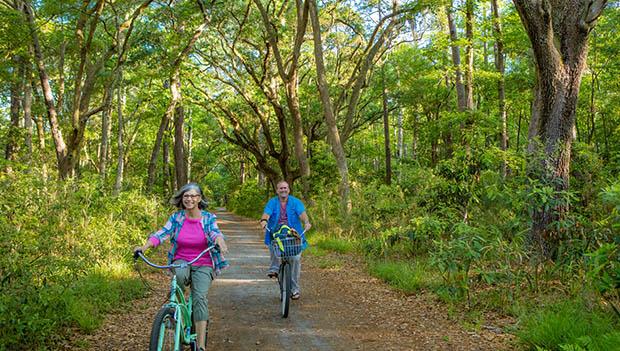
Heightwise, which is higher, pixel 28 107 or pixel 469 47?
pixel 469 47

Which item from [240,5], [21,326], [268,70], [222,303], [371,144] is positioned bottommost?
[222,303]

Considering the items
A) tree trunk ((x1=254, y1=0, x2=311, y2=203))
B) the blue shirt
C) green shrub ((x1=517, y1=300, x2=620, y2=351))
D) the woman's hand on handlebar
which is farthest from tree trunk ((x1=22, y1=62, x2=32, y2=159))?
green shrub ((x1=517, y1=300, x2=620, y2=351))

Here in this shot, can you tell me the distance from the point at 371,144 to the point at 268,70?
1755 cm

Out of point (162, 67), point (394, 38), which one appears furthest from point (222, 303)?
point (394, 38)

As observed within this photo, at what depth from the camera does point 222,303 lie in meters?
7.36

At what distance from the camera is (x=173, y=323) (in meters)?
3.82

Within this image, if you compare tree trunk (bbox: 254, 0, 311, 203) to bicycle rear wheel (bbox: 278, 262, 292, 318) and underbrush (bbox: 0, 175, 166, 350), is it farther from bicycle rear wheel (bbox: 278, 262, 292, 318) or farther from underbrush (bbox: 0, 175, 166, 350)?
bicycle rear wheel (bbox: 278, 262, 292, 318)

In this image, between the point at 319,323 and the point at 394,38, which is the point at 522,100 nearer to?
the point at 394,38

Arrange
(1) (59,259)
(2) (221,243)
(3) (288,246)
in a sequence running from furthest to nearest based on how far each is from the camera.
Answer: (3) (288,246)
(1) (59,259)
(2) (221,243)

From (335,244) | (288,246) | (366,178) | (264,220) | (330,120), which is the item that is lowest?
(335,244)

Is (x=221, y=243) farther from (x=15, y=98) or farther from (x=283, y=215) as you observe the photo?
(x=15, y=98)

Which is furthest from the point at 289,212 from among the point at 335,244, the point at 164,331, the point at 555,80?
the point at 335,244

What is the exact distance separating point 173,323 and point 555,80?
249 inches

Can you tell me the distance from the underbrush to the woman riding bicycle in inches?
63.7
